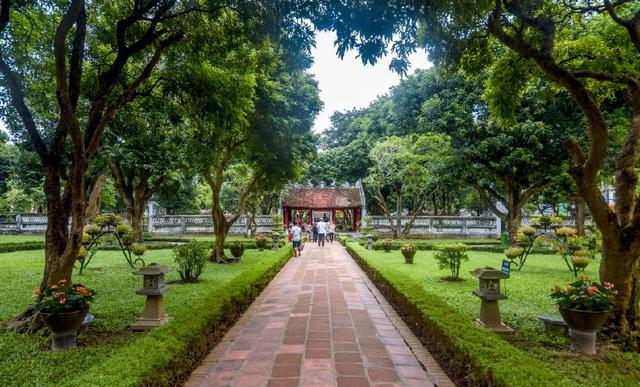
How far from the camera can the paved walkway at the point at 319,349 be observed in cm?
413

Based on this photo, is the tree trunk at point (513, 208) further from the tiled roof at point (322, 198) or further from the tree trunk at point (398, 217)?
the tiled roof at point (322, 198)

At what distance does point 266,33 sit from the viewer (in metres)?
6.15

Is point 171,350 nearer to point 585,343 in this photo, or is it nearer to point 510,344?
point 510,344

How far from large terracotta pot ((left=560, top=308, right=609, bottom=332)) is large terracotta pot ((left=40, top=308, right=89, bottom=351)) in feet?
17.6

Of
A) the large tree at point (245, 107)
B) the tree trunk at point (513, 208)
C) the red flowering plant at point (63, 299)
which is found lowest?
the red flowering plant at point (63, 299)

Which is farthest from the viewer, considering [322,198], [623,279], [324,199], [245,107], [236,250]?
[322,198]

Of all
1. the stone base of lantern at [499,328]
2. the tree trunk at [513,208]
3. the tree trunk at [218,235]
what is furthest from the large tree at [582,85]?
the tree trunk at [513,208]

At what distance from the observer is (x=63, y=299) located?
4508 mm

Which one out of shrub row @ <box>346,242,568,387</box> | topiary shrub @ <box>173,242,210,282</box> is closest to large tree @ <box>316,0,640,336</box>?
shrub row @ <box>346,242,568,387</box>

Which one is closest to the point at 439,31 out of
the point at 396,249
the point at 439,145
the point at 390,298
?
the point at 390,298

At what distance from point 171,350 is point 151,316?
1.80m

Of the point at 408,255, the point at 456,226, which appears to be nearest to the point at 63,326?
the point at 408,255

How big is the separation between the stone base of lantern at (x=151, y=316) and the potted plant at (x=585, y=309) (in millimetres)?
4951

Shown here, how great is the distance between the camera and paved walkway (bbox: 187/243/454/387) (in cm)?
413
